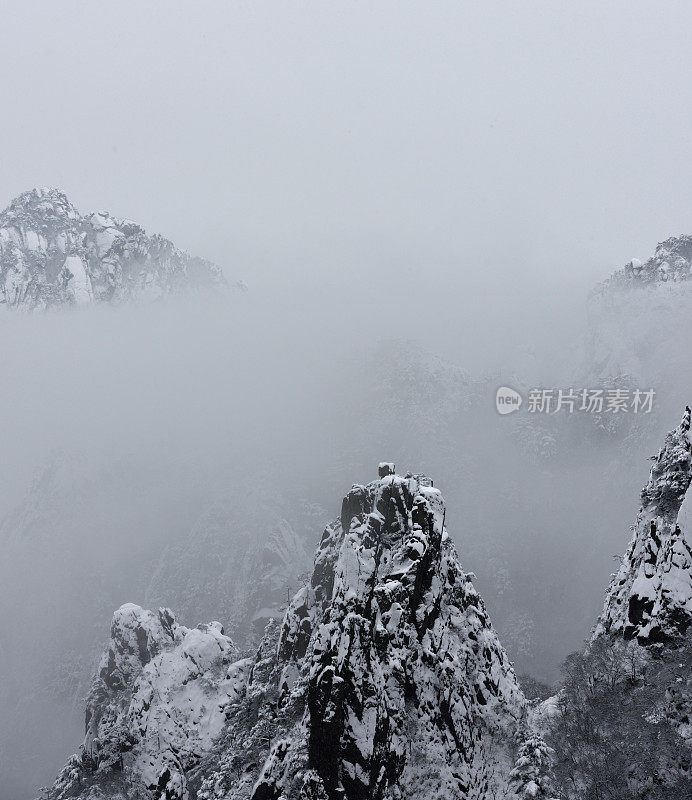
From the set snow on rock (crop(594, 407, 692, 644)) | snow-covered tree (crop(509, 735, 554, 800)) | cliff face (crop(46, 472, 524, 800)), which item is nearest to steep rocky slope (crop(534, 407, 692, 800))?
snow on rock (crop(594, 407, 692, 644))

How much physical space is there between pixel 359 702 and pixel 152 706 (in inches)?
1082

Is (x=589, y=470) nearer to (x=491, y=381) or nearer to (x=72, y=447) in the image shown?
(x=491, y=381)

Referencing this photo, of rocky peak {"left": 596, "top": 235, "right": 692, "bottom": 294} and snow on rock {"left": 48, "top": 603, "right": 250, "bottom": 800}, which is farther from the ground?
rocky peak {"left": 596, "top": 235, "right": 692, "bottom": 294}

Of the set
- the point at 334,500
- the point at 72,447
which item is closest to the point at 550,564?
the point at 334,500

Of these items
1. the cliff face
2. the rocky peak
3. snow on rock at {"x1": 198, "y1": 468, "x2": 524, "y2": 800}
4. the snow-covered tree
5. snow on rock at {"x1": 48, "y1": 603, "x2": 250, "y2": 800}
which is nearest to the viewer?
snow on rock at {"x1": 198, "y1": 468, "x2": 524, "y2": 800}

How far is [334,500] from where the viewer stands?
144875 millimetres

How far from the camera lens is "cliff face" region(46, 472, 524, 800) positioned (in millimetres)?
27781

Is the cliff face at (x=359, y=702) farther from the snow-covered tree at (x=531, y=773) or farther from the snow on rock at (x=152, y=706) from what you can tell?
the snow-covered tree at (x=531, y=773)

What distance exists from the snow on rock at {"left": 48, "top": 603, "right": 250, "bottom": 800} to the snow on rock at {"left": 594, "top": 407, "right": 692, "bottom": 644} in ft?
116

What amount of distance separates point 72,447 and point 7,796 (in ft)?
338

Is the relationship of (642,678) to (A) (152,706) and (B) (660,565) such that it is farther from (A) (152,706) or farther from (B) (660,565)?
(A) (152,706)

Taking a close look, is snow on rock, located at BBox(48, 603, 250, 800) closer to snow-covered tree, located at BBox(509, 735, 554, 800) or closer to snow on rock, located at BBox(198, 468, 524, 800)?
snow on rock, located at BBox(198, 468, 524, 800)

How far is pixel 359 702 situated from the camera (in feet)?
91.1

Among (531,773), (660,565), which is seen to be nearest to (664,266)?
(660,565)
